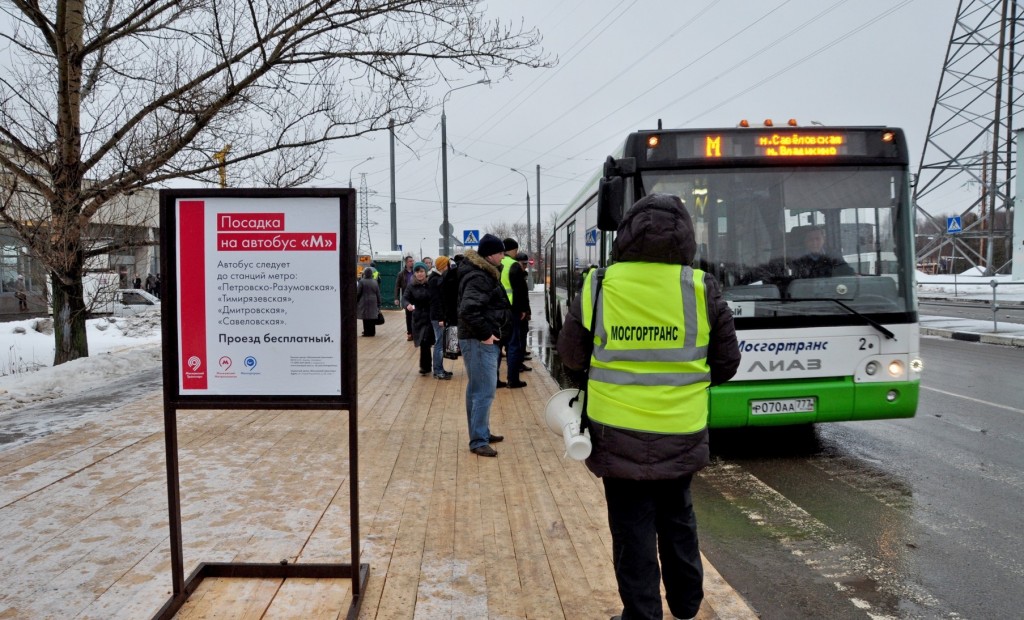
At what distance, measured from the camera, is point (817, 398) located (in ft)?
21.3

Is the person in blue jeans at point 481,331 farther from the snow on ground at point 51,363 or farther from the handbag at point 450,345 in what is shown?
the snow on ground at point 51,363

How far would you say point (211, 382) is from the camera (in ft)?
11.7

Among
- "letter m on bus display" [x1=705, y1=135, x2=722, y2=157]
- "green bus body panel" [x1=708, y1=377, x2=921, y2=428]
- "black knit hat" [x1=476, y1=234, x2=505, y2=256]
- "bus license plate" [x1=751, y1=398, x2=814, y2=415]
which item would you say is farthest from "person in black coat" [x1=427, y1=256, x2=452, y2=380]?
"bus license plate" [x1=751, y1=398, x2=814, y2=415]

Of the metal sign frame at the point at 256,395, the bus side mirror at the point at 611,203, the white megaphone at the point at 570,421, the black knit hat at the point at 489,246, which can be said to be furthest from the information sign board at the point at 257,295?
the black knit hat at the point at 489,246

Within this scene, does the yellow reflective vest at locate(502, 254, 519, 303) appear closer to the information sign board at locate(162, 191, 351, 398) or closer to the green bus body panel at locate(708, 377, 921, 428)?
the green bus body panel at locate(708, 377, 921, 428)

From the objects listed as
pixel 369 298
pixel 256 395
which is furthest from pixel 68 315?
pixel 256 395

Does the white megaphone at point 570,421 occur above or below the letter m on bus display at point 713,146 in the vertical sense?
below

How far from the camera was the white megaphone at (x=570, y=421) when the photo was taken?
3.13m

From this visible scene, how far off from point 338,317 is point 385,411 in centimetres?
521

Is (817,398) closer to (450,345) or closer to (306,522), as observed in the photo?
(306,522)

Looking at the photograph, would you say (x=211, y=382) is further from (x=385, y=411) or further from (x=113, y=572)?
(x=385, y=411)

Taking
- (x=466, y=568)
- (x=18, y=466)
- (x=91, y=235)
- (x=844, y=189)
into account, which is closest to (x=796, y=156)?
(x=844, y=189)

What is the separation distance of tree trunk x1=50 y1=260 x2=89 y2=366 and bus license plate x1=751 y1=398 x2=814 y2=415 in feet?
34.5

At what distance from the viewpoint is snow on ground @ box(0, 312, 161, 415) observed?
9.70 m
